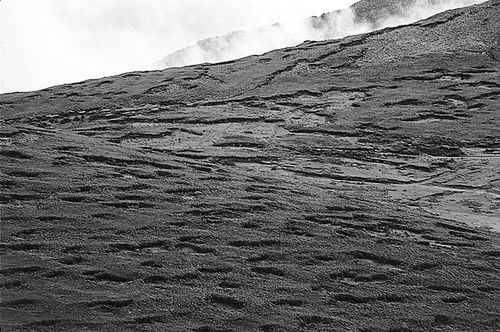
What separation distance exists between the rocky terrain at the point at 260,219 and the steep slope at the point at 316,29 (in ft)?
272

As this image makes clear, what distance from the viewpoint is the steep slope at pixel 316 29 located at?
12719cm

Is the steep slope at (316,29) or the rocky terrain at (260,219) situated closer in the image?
the rocky terrain at (260,219)

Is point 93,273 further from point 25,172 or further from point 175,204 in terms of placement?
point 25,172

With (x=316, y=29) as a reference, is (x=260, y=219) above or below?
below

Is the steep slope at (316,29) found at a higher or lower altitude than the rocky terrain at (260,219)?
higher

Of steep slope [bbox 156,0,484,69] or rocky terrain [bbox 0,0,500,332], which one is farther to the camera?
steep slope [bbox 156,0,484,69]

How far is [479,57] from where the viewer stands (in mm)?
52312

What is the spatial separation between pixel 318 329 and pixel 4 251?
7396 mm

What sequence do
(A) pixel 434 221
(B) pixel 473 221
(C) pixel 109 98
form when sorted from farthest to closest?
1. (C) pixel 109 98
2. (B) pixel 473 221
3. (A) pixel 434 221

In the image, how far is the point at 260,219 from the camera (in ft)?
65.7

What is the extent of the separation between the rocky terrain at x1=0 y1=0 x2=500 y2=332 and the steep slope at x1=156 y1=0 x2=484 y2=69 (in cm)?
8278

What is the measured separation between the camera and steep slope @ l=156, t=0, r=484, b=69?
417ft

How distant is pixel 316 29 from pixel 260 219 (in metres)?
142

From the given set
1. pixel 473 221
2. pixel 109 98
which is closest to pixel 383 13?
pixel 109 98
